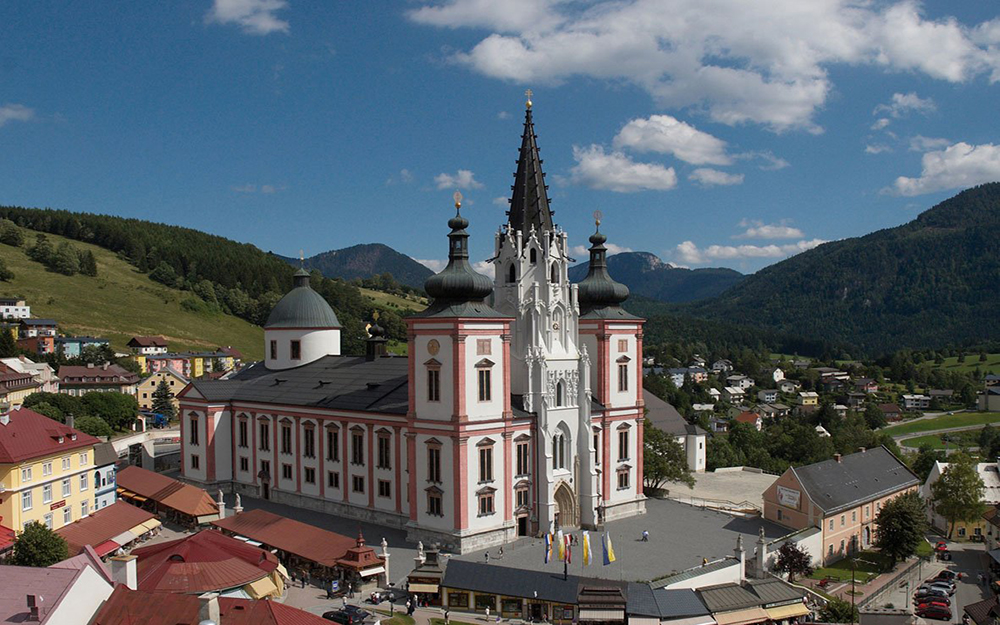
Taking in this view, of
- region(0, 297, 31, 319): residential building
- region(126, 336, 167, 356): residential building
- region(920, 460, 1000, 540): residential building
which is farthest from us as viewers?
region(0, 297, 31, 319): residential building

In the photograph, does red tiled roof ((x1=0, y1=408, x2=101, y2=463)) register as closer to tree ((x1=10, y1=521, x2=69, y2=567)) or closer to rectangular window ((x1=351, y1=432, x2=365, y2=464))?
tree ((x1=10, y1=521, x2=69, y2=567))

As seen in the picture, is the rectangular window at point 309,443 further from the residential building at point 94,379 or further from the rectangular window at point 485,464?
the residential building at point 94,379

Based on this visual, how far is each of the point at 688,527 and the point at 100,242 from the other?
6220 inches

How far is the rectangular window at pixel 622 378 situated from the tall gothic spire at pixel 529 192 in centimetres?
1009

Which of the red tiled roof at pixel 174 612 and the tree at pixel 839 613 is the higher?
the red tiled roof at pixel 174 612

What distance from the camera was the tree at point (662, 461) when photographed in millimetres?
58594

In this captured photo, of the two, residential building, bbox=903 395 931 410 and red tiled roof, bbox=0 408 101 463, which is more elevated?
red tiled roof, bbox=0 408 101 463

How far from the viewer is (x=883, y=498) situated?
54469mm

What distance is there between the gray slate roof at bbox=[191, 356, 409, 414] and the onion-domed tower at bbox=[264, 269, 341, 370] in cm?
115

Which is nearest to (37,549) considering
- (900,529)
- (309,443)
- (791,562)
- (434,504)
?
(434,504)

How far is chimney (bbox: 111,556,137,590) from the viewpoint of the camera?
30047 millimetres

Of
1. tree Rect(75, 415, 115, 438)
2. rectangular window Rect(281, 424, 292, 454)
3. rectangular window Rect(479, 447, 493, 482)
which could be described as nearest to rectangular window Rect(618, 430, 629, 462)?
rectangular window Rect(479, 447, 493, 482)

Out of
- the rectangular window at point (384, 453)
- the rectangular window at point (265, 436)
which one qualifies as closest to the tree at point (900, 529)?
the rectangular window at point (384, 453)

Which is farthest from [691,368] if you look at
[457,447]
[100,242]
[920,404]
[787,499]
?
[457,447]
